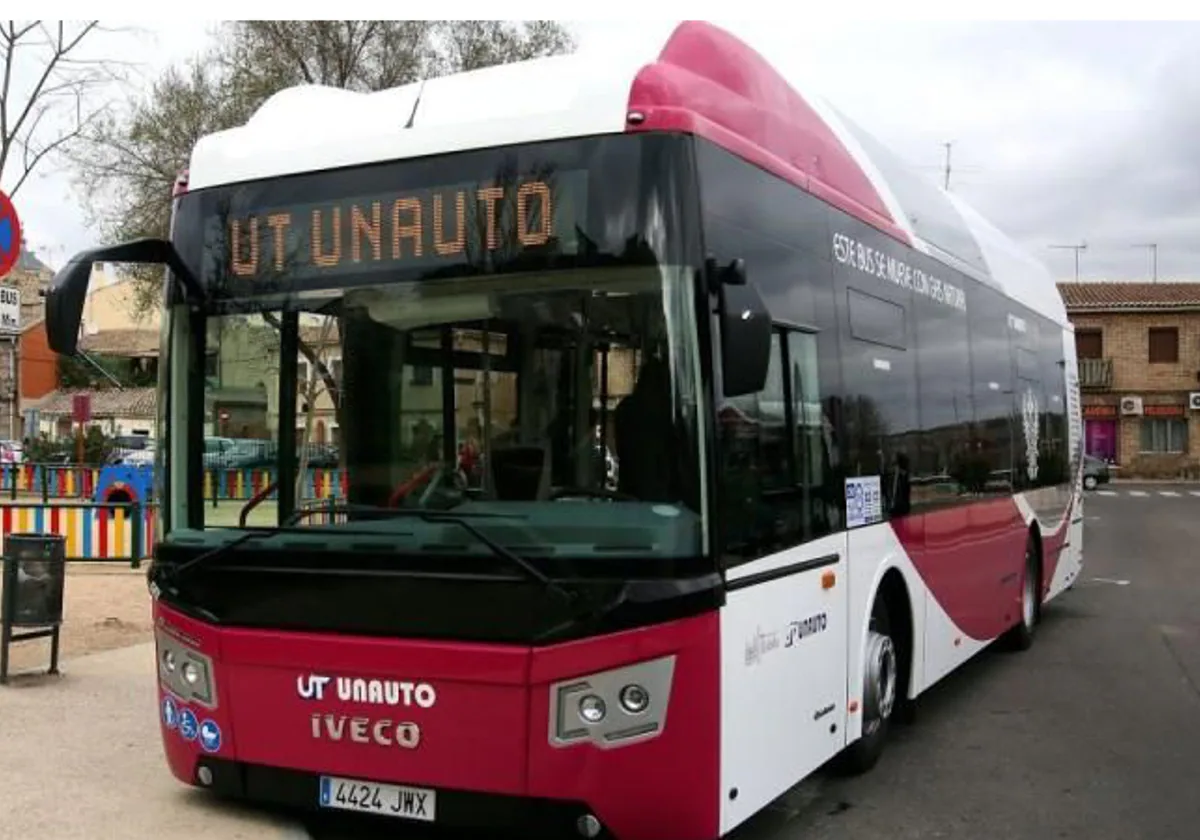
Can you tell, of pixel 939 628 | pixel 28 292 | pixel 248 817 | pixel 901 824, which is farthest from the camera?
pixel 28 292

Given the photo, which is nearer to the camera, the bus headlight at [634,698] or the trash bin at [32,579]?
the bus headlight at [634,698]

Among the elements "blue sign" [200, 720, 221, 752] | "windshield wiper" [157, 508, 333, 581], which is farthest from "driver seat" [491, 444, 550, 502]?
"blue sign" [200, 720, 221, 752]

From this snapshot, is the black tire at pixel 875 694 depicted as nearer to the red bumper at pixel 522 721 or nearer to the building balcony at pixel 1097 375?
the red bumper at pixel 522 721

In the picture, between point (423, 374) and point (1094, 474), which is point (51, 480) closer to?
point (423, 374)

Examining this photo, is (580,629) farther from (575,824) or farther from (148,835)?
(148,835)

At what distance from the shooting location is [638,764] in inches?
167

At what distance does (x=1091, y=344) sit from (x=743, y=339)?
55.4 meters

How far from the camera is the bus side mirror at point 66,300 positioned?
466cm

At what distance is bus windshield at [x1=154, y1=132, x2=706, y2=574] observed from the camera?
4.28 m

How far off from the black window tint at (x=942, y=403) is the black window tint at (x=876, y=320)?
410mm

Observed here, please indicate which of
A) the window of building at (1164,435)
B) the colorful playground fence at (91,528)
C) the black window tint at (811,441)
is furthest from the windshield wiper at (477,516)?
the window of building at (1164,435)

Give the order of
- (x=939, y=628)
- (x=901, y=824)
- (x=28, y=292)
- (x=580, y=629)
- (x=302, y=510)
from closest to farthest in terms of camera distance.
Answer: (x=580, y=629), (x=302, y=510), (x=901, y=824), (x=939, y=628), (x=28, y=292)

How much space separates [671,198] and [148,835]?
3360 millimetres

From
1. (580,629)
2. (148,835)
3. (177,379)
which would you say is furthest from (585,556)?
(148,835)
